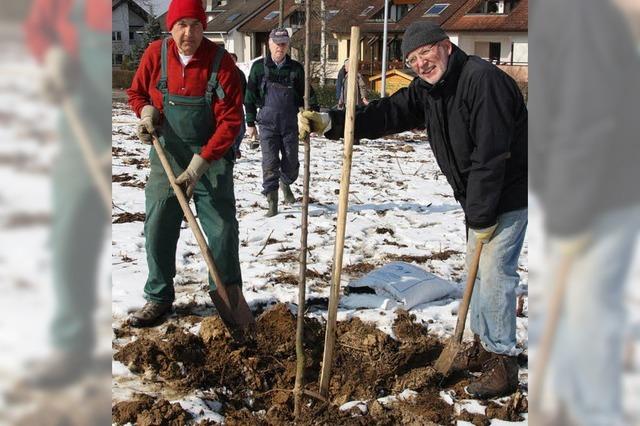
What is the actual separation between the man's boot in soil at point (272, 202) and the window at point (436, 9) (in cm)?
3565

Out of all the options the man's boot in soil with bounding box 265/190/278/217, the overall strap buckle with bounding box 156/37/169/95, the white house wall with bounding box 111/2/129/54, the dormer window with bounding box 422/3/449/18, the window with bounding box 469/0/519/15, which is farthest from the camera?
the white house wall with bounding box 111/2/129/54

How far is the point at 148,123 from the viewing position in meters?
3.69

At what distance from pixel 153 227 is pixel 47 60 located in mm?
3179

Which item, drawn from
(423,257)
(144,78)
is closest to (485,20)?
(423,257)

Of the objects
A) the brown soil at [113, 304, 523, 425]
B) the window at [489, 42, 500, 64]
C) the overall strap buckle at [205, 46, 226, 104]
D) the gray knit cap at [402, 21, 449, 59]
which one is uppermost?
the window at [489, 42, 500, 64]

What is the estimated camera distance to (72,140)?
0.93 metres

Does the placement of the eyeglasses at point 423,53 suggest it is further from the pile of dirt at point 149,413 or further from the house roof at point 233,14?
the house roof at point 233,14

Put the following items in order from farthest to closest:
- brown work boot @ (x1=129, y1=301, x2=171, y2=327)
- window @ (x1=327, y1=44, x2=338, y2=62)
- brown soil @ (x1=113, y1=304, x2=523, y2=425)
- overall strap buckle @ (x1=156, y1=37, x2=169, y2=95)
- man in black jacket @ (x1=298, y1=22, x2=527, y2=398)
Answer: window @ (x1=327, y1=44, x2=338, y2=62) → brown work boot @ (x1=129, y1=301, x2=171, y2=327) → overall strap buckle @ (x1=156, y1=37, x2=169, y2=95) → brown soil @ (x1=113, y1=304, x2=523, y2=425) → man in black jacket @ (x1=298, y1=22, x2=527, y2=398)

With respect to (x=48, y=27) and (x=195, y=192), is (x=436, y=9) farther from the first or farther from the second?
(x=48, y=27)

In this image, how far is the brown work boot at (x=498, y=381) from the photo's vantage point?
10.9 feet

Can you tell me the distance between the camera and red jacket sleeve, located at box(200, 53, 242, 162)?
3.69m

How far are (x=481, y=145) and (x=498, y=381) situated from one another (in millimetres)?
1217

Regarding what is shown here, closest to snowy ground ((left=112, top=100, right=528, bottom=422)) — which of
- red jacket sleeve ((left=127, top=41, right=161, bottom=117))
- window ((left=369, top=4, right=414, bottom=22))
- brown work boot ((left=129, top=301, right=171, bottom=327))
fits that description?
brown work boot ((left=129, top=301, right=171, bottom=327))

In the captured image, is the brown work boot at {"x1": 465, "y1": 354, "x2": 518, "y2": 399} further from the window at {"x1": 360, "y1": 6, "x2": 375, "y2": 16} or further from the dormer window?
the window at {"x1": 360, "y1": 6, "x2": 375, "y2": 16}
